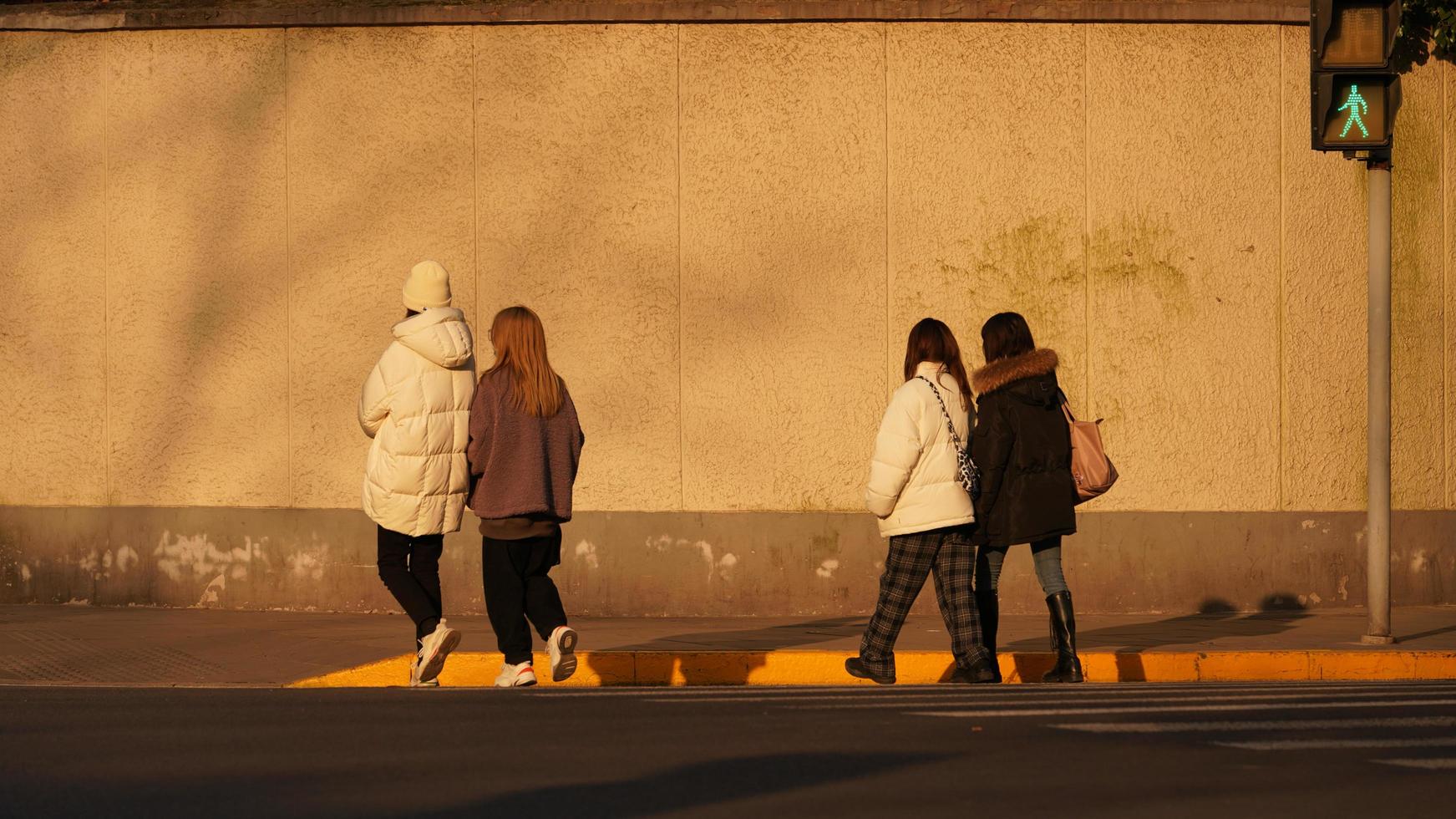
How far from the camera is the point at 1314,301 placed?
14109 mm

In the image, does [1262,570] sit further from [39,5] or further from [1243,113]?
[39,5]

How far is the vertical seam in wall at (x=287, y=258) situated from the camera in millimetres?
14320

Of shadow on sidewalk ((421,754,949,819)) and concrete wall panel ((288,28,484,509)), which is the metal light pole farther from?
concrete wall panel ((288,28,484,509))

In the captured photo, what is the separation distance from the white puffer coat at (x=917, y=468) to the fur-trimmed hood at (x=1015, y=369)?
0.93ft

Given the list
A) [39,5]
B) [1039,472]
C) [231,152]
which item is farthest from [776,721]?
[39,5]

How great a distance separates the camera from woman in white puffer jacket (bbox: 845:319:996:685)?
10.0 m

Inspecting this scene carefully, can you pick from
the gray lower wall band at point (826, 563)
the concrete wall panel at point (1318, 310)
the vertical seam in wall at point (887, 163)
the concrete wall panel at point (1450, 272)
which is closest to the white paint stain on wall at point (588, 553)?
the gray lower wall band at point (826, 563)

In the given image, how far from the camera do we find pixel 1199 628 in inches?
508

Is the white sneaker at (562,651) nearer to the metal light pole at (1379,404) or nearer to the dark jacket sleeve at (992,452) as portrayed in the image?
the dark jacket sleeve at (992,452)

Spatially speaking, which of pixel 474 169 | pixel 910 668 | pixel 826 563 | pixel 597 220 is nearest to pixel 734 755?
pixel 910 668

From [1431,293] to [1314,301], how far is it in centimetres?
83

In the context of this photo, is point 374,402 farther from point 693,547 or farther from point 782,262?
point 782,262

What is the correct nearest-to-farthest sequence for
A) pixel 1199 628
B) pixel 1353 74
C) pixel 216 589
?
pixel 1353 74 < pixel 1199 628 < pixel 216 589

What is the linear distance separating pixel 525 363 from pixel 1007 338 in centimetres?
237
